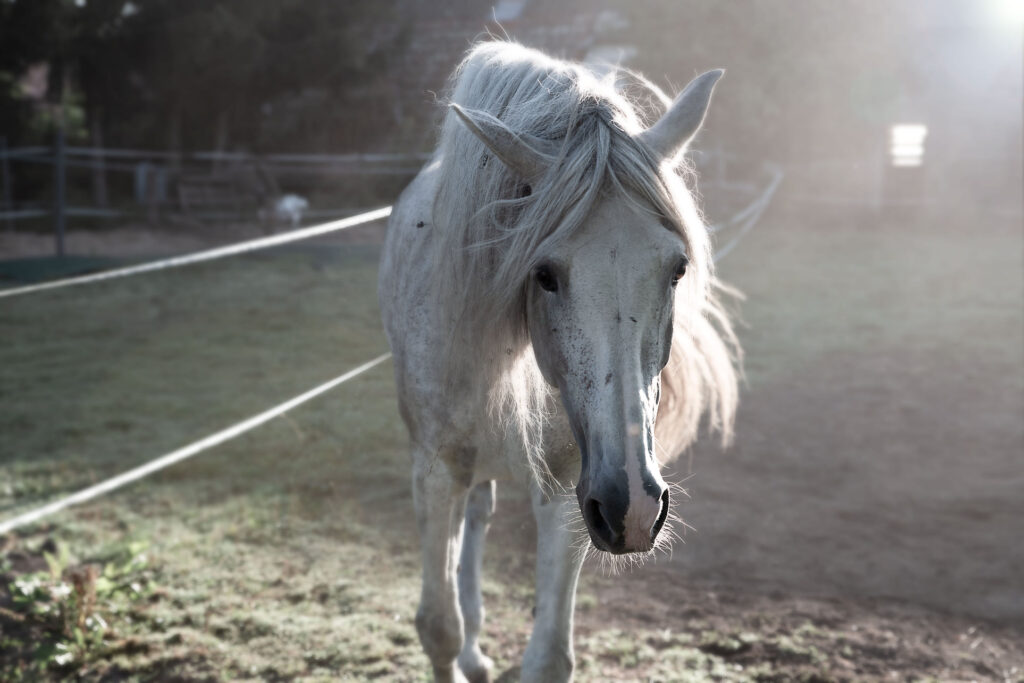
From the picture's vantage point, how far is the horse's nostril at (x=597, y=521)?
145cm

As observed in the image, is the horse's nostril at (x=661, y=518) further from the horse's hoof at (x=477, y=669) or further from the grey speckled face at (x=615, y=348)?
the horse's hoof at (x=477, y=669)

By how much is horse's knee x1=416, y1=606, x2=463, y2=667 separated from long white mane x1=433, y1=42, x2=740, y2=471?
2.15 ft

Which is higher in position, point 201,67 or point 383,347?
point 201,67

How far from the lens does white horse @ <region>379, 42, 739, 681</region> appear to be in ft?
4.86

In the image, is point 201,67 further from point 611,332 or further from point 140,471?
point 611,332

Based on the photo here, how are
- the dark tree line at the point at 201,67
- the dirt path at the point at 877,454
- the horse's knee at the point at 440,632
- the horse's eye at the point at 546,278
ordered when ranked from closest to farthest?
the horse's eye at the point at 546,278 < the horse's knee at the point at 440,632 < the dirt path at the point at 877,454 < the dark tree line at the point at 201,67

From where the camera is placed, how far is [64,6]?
13289mm

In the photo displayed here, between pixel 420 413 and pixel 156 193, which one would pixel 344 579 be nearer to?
pixel 420 413

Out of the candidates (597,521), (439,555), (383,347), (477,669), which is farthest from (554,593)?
(383,347)

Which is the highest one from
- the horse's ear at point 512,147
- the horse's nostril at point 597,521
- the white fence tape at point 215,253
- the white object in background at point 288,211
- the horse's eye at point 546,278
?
the horse's ear at point 512,147

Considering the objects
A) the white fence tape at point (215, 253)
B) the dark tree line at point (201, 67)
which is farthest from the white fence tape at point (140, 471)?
the dark tree line at point (201, 67)

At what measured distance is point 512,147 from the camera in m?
1.60

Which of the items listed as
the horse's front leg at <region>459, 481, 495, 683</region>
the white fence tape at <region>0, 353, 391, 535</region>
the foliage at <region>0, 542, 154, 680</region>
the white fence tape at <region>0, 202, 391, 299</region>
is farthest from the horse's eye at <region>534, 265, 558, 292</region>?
the foliage at <region>0, 542, 154, 680</region>

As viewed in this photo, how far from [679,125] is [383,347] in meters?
5.40
